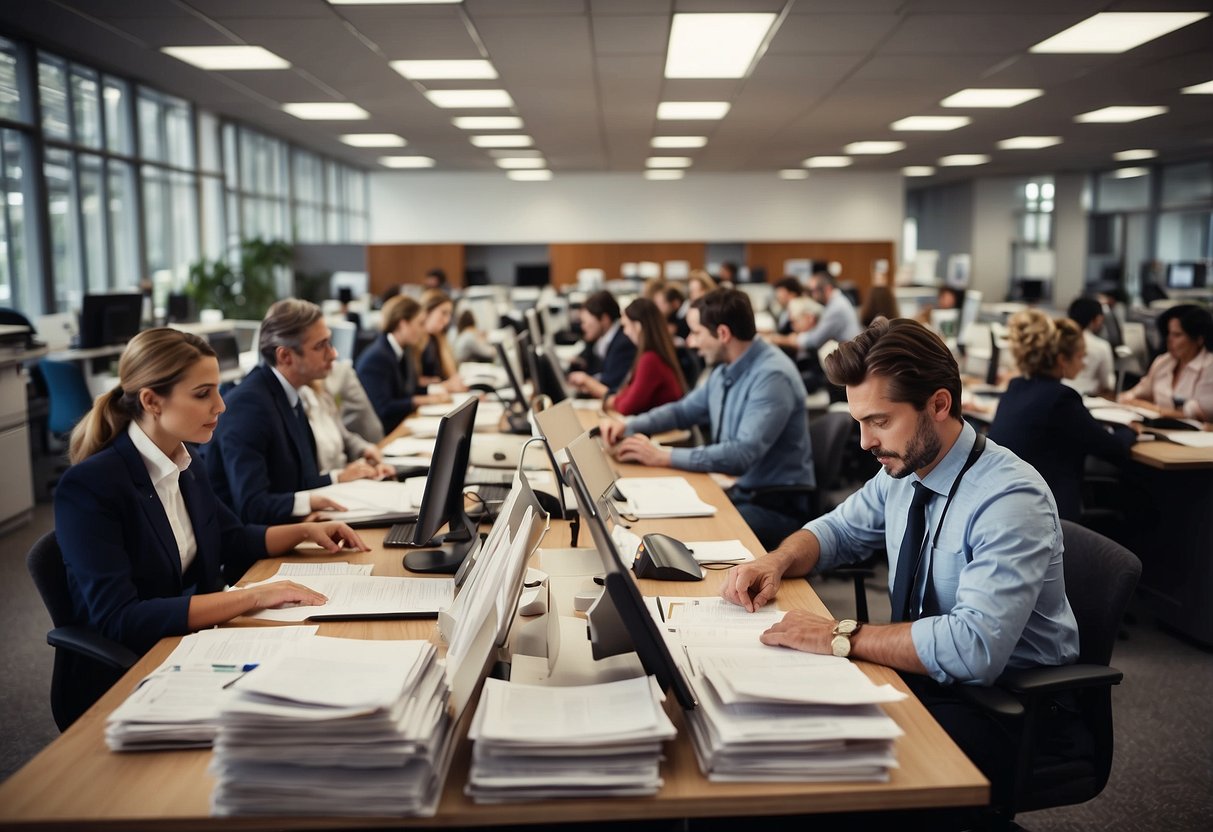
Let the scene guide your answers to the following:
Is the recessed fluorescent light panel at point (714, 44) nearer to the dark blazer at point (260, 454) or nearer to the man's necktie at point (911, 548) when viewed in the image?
the dark blazer at point (260, 454)

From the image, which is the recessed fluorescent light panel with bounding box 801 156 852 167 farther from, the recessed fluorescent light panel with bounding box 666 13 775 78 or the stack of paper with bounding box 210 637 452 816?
the stack of paper with bounding box 210 637 452 816

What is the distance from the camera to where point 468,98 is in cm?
868

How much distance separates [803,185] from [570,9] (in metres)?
12.7

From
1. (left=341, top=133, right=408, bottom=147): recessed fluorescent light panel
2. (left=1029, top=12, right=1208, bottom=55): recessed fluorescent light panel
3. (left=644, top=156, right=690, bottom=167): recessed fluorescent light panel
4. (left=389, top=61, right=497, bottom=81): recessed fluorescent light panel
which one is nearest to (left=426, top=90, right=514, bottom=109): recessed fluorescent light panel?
(left=389, top=61, right=497, bottom=81): recessed fluorescent light panel

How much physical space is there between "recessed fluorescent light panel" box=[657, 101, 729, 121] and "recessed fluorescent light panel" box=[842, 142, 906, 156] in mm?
3160

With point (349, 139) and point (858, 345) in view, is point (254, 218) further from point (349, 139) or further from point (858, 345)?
point (858, 345)

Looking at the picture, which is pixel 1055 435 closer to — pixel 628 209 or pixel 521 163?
pixel 521 163

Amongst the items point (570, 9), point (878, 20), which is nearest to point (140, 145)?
point (570, 9)

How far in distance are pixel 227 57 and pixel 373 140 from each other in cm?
497

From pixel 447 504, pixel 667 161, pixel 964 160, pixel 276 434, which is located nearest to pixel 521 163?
pixel 667 161

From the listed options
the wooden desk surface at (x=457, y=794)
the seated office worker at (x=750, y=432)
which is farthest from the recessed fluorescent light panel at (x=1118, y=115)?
the wooden desk surface at (x=457, y=794)

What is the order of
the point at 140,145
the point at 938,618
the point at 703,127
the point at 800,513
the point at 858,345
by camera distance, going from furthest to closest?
1. the point at 703,127
2. the point at 140,145
3. the point at 800,513
4. the point at 858,345
5. the point at 938,618

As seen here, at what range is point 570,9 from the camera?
18.0 feet

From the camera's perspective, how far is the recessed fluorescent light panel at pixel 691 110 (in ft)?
29.4
